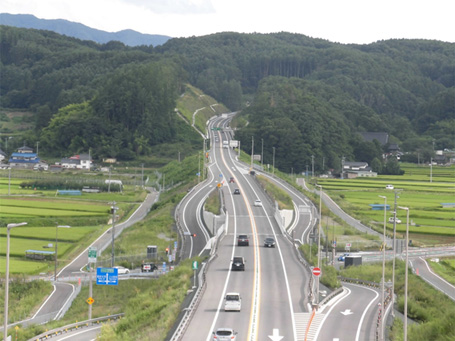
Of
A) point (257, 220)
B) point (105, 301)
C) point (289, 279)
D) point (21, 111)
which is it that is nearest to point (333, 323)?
point (289, 279)

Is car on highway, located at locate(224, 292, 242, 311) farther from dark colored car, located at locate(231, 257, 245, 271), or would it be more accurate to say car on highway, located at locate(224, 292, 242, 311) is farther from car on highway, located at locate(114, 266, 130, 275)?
car on highway, located at locate(114, 266, 130, 275)

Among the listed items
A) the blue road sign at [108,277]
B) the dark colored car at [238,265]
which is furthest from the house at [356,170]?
the blue road sign at [108,277]

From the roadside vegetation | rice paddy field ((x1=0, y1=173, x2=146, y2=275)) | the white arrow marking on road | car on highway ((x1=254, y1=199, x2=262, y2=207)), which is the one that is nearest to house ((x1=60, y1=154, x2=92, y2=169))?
rice paddy field ((x1=0, y1=173, x2=146, y2=275))

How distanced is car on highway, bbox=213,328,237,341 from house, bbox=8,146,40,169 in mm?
112850

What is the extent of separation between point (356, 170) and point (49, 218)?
79.8 metres

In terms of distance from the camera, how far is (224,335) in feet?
98.7

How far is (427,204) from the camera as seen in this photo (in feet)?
323

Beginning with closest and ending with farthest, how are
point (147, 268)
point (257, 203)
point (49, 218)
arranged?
point (147, 268), point (257, 203), point (49, 218)

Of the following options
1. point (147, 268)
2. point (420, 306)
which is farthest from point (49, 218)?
point (420, 306)

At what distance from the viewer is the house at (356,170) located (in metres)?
146

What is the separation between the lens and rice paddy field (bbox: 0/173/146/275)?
63.6m

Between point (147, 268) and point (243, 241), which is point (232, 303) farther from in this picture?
point (147, 268)

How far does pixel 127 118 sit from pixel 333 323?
123 meters

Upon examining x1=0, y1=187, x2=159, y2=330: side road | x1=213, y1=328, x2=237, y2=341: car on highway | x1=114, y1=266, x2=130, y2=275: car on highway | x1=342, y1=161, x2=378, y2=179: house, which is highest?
x1=342, y1=161, x2=378, y2=179: house
